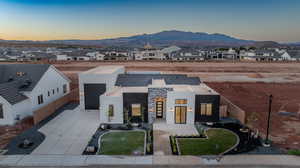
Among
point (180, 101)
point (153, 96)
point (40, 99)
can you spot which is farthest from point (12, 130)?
point (180, 101)

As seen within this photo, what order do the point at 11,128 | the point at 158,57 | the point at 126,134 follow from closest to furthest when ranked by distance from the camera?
the point at 126,134
the point at 11,128
the point at 158,57

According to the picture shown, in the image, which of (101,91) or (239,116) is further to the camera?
(101,91)

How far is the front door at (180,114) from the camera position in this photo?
55.9 feet

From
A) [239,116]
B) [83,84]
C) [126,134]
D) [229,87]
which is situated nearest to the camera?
[126,134]

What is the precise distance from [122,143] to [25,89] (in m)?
12.7

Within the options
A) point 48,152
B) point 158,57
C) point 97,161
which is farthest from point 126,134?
point 158,57

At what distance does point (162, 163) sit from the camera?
1098cm

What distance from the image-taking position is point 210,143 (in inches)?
535

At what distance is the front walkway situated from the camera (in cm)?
1268

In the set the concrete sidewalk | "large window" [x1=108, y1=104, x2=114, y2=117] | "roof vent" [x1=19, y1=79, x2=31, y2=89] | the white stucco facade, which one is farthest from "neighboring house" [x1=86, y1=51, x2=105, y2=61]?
the concrete sidewalk

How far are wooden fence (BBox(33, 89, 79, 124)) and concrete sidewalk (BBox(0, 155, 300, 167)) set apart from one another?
6370 mm

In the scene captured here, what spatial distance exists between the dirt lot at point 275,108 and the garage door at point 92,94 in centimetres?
1510

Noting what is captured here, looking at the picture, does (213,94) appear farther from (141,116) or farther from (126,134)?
(126,134)

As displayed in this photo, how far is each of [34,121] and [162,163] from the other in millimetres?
12988
